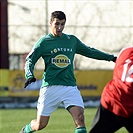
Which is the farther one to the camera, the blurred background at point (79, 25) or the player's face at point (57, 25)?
the blurred background at point (79, 25)

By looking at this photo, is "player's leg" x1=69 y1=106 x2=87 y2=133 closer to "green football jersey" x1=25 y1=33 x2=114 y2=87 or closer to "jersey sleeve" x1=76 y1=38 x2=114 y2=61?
"green football jersey" x1=25 y1=33 x2=114 y2=87

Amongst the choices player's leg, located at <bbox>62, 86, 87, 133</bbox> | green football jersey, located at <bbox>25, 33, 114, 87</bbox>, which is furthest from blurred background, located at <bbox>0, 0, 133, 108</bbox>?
player's leg, located at <bbox>62, 86, 87, 133</bbox>

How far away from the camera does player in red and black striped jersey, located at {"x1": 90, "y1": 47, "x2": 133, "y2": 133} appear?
295 inches

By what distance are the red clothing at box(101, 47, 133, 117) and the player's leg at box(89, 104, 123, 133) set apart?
0.19 feet

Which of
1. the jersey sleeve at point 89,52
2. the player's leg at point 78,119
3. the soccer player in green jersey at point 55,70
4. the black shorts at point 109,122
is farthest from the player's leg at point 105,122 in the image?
the jersey sleeve at point 89,52

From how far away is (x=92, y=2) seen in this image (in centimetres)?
3984

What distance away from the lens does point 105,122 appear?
→ 7488 mm

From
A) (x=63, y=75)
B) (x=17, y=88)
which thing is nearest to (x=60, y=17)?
(x=63, y=75)

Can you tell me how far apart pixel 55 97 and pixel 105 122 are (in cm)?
268

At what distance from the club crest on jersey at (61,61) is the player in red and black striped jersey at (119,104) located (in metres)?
2.46

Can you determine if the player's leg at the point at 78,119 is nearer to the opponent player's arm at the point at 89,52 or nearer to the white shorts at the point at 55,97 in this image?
the white shorts at the point at 55,97

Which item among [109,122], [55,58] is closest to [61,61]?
[55,58]

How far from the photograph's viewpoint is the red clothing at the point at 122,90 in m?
7.50

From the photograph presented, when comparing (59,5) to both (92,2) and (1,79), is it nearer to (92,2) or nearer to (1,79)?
(92,2)
